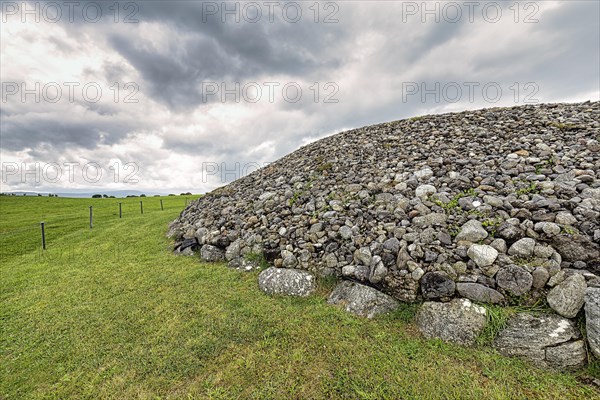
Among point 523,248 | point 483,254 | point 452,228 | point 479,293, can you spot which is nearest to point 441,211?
point 452,228

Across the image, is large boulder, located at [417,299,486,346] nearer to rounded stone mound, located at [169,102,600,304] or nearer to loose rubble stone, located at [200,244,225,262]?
rounded stone mound, located at [169,102,600,304]

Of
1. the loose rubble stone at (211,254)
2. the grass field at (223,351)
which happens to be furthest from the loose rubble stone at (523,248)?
the loose rubble stone at (211,254)

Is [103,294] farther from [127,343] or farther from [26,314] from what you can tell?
[127,343]

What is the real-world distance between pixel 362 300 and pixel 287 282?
1.93m

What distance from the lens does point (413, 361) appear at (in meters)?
4.13

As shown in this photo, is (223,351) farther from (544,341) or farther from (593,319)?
(593,319)

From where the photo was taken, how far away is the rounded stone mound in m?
5.06

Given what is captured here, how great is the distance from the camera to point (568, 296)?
4207 millimetres

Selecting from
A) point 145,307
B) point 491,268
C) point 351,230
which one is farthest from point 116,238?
→ point 491,268

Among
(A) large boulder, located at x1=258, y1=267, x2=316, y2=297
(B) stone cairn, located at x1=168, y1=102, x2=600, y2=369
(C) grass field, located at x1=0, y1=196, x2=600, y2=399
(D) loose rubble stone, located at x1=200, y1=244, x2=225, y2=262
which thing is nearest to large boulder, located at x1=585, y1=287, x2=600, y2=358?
(B) stone cairn, located at x1=168, y1=102, x2=600, y2=369

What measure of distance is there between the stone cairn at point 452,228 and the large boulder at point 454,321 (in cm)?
2

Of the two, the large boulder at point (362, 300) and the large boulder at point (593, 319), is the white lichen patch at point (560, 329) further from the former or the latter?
the large boulder at point (362, 300)

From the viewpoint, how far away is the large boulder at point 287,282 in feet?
20.9

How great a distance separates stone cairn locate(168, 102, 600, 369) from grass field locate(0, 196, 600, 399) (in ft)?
1.54
